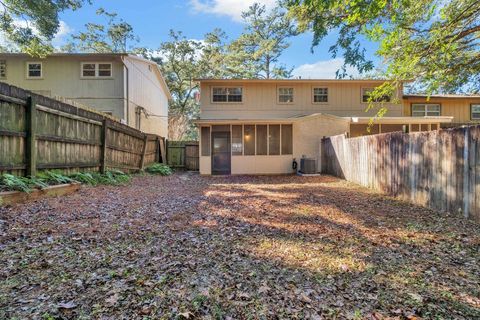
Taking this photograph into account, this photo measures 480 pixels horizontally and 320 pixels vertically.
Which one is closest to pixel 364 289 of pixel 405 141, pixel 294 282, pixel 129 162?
pixel 294 282

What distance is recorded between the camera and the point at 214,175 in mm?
13703

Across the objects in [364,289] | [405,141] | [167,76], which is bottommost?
[364,289]

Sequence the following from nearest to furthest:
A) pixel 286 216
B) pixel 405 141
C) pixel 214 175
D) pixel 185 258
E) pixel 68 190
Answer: pixel 185 258 < pixel 286 216 < pixel 68 190 < pixel 405 141 < pixel 214 175

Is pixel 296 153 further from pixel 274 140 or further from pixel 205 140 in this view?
pixel 205 140

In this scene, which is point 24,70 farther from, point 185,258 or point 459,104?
point 459,104

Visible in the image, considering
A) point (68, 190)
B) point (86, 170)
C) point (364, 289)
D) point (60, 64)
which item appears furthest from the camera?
point (60, 64)

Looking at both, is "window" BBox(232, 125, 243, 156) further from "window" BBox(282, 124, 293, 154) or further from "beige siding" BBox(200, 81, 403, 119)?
"window" BBox(282, 124, 293, 154)

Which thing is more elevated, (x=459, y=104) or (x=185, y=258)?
(x=459, y=104)

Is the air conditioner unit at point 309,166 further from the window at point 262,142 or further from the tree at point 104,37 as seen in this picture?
the tree at point 104,37

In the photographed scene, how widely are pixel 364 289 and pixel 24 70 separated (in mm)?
18961

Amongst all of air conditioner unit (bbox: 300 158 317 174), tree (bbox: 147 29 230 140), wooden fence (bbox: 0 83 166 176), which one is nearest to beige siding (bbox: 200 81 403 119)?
air conditioner unit (bbox: 300 158 317 174)

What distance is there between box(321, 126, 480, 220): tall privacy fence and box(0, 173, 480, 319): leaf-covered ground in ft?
1.40

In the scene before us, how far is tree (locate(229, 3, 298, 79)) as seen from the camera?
88.6 ft

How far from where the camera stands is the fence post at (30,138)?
560 centimetres
